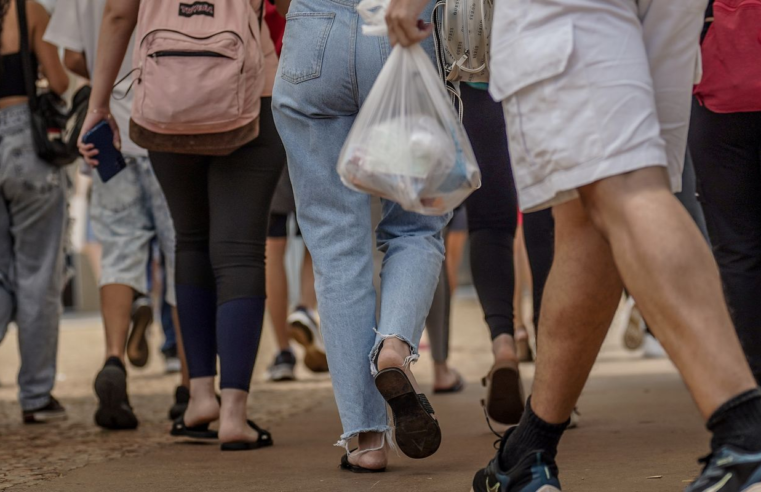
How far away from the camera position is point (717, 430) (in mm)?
1991

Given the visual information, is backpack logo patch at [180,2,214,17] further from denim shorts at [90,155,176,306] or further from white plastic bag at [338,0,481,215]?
denim shorts at [90,155,176,306]

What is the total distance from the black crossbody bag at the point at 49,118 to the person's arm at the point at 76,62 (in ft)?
0.54

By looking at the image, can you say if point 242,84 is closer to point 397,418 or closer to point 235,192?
point 235,192

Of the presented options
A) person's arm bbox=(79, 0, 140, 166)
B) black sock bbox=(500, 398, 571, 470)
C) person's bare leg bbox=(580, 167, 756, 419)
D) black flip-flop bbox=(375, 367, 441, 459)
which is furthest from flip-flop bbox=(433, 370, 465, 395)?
person's bare leg bbox=(580, 167, 756, 419)

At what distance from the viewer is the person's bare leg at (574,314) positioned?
92.1 inches

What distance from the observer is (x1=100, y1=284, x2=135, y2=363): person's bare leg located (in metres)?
4.57

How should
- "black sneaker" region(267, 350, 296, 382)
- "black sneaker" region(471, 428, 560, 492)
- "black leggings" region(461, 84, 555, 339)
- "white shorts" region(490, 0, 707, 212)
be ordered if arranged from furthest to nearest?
"black sneaker" region(267, 350, 296, 382), "black leggings" region(461, 84, 555, 339), "black sneaker" region(471, 428, 560, 492), "white shorts" region(490, 0, 707, 212)

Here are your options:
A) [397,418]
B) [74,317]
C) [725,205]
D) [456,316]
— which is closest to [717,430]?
[397,418]

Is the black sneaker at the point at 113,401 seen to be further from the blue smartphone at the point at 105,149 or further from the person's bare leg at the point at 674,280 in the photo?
Result: the person's bare leg at the point at 674,280

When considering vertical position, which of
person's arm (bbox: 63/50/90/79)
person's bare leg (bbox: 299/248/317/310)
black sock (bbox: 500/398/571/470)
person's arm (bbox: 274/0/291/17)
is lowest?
person's bare leg (bbox: 299/248/317/310)

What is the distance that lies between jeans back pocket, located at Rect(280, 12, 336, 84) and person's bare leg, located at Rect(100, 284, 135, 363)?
1840mm

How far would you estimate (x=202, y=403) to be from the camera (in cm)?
380

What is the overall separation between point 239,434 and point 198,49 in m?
1.23

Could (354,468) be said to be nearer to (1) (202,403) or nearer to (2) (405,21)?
(1) (202,403)
